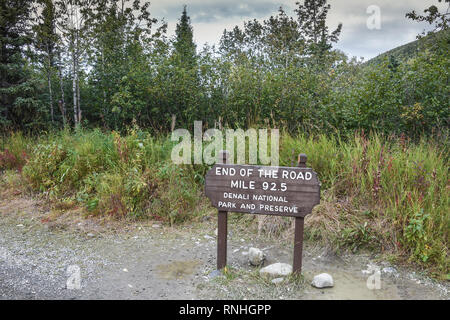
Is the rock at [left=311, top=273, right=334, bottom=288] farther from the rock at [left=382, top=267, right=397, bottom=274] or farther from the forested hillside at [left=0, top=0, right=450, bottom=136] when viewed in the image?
the forested hillside at [left=0, top=0, right=450, bottom=136]

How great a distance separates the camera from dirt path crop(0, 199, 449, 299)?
3.28 meters

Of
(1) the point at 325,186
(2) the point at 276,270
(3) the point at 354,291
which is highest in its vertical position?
(1) the point at 325,186

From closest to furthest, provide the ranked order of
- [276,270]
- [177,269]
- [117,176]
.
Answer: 1. [276,270]
2. [177,269]
3. [117,176]

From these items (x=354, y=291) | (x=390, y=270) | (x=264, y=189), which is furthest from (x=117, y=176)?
(x=390, y=270)

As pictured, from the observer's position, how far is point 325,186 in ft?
16.8

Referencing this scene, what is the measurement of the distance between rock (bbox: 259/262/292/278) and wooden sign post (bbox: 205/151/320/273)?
11 centimetres

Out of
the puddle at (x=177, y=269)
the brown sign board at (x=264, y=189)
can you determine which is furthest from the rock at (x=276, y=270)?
the puddle at (x=177, y=269)

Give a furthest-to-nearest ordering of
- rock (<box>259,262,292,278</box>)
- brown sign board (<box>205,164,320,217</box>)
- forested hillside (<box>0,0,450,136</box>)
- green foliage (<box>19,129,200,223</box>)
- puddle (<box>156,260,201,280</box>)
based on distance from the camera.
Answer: forested hillside (<box>0,0,450,136</box>) < green foliage (<box>19,129,200,223</box>) < puddle (<box>156,260,201,280</box>) < rock (<box>259,262,292,278</box>) < brown sign board (<box>205,164,320,217</box>)

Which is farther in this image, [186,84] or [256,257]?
[186,84]

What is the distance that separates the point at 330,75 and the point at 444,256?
5.62 meters

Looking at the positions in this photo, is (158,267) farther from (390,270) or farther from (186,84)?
(186,84)

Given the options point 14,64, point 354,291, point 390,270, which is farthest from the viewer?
point 14,64

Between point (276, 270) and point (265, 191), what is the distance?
87cm

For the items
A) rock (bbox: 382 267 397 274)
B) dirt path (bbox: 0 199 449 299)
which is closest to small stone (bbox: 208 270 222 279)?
dirt path (bbox: 0 199 449 299)
